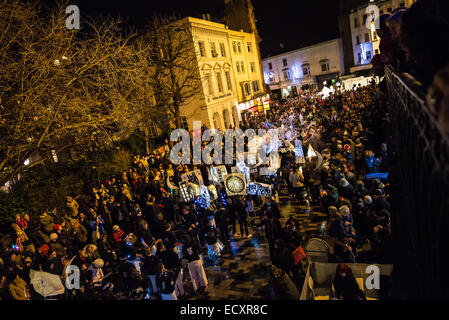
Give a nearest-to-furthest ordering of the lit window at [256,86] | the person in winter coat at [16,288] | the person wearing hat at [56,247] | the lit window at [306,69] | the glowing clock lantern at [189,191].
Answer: the person in winter coat at [16,288], the person wearing hat at [56,247], the glowing clock lantern at [189,191], the lit window at [256,86], the lit window at [306,69]

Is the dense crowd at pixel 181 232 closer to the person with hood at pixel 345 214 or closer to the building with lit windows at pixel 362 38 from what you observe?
the person with hood at pixel 345 214

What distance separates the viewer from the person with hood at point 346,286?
191 inches

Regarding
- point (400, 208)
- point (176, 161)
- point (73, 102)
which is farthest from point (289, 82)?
point (400, 208)

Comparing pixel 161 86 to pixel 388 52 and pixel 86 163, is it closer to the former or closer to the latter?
pixel 86 163

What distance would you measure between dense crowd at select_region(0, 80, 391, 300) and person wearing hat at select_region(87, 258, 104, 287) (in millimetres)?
28

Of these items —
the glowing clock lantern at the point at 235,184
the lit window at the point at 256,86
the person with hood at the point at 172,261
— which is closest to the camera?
the person with hood at the point at 172,261

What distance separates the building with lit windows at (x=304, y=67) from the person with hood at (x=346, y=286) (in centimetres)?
4846

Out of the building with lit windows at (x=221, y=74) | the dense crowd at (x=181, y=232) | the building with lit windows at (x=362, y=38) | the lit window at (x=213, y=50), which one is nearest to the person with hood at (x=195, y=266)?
the dense crowd at (x=181, y=232)

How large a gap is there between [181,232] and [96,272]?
388cm

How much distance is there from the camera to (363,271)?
5.50 m

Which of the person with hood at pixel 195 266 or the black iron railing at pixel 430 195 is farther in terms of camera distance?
the person with hood at pixel 195 266

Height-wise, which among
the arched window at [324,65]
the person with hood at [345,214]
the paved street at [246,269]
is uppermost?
the arched window at [324,65]

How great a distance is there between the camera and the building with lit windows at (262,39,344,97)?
4700cm

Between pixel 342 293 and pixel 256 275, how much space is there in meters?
3.15
